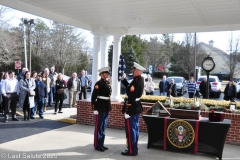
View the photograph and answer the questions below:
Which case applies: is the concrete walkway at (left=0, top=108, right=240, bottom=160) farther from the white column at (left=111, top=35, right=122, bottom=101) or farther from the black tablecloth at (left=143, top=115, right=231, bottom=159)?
the white column at (left=111, top=35, right=122, bottom=101)

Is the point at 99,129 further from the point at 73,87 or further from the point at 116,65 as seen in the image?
the point at 73,87

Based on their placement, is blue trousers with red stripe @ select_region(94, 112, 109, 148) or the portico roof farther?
blue trousers with red stripe @ select_region(94, 112, 109, 148)

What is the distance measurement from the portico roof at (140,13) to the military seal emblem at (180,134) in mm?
2539

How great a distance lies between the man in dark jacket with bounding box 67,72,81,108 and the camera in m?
11.0

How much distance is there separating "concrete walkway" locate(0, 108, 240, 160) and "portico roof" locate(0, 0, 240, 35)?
3036 mm

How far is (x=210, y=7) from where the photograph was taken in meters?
5.41

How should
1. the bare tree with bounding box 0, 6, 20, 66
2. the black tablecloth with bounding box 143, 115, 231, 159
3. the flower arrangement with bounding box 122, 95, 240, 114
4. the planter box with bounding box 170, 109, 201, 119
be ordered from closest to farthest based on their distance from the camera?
1. the black tablecloth with bounding box 143, 115, 231, 159
2. the planter box with bounding box 170, 109, 201, 119
3. the flower arrangement with bounding box 122, 95, 240, 114
4. the bare tree with bounding box 0, 6, 20, 66

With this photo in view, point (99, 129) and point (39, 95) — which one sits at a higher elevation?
point (39, 95)

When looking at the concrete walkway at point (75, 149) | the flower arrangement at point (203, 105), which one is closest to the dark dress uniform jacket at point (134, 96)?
the concrete walkway at point (75, 149)

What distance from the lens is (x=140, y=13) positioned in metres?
6.12

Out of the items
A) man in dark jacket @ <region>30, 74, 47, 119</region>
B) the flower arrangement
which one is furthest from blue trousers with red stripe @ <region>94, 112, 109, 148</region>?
man in dark jacket @ <region>30, 74, 47, 119</region>

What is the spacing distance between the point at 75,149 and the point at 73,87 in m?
5.84

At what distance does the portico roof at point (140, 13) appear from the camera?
530 cm

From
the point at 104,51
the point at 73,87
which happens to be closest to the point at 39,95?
the point at 73,87
